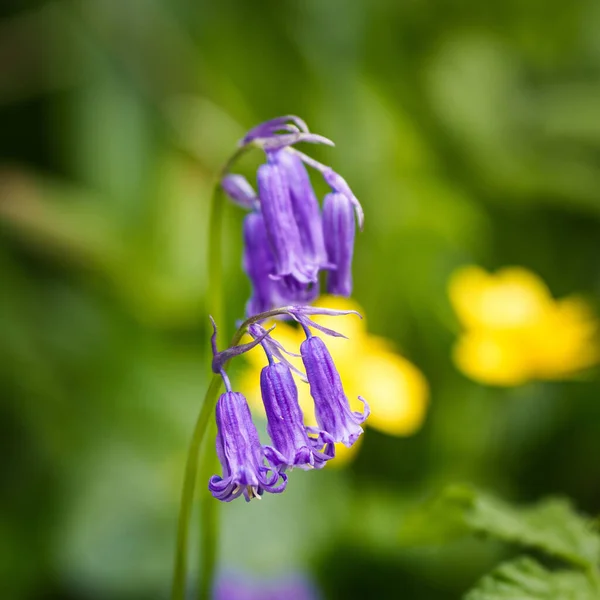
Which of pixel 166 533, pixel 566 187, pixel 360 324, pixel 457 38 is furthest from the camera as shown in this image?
pixel 457 38

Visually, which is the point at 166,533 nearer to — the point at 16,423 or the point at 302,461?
the point at 16,423

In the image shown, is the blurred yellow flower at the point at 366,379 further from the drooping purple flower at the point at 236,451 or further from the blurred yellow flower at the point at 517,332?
the drooping purple flower at the point at 236,451

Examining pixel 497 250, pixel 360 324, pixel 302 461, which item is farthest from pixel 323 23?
pixel 302 461

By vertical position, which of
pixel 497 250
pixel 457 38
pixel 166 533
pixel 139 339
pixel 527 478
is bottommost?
pixel 166 533

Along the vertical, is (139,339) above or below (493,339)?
above

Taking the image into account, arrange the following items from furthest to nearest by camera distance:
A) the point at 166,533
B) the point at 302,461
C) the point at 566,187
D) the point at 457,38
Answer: the point at 457,38 → the point at 566,187 → the point at 166,533 → the point at 302,461

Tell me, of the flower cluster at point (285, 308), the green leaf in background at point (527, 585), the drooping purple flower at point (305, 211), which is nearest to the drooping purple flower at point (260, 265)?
the flower cluster at point (285, 308)

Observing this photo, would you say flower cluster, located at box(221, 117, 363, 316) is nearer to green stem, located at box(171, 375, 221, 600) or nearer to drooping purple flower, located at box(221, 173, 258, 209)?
drooping purple flower, located at box(221, 173, 258, 209)
